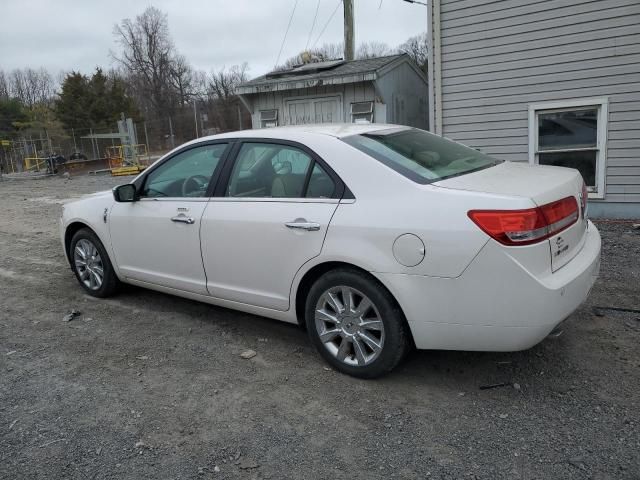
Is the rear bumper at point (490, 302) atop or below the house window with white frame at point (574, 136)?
below

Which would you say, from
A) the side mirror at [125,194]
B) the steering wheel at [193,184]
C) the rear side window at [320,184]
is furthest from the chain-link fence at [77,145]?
the rear side window at [320,184]

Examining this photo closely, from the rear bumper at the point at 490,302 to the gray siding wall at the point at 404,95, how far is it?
7.71 m

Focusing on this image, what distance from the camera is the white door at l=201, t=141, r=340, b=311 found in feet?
10.6

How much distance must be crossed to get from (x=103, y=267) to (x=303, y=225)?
2.51 m

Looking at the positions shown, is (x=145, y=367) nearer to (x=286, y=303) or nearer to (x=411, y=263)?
(x=286, y=303)

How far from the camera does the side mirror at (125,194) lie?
14.1ft

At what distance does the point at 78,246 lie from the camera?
499 centimetres

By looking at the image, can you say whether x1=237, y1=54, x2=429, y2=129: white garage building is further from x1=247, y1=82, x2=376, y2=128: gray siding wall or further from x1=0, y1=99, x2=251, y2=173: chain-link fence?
x1=0, y1=99, x2=251, y2=173: chain-link fence

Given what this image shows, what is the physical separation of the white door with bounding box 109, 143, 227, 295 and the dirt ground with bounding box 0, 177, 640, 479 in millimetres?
464

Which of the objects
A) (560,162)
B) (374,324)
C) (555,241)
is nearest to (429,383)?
(374,324)

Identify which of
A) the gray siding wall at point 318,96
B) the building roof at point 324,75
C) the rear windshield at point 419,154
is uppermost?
the building roof at point 324,75

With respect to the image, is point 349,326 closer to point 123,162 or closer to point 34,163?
point 123,162

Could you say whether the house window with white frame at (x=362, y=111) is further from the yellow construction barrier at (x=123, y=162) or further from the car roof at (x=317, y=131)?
the yellow construction barrier at (x=123, y=162)

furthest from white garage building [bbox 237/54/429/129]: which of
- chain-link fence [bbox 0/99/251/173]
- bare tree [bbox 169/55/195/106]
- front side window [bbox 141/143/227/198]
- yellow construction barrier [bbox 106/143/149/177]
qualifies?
bare tree [bbox 169/55/195/106]
